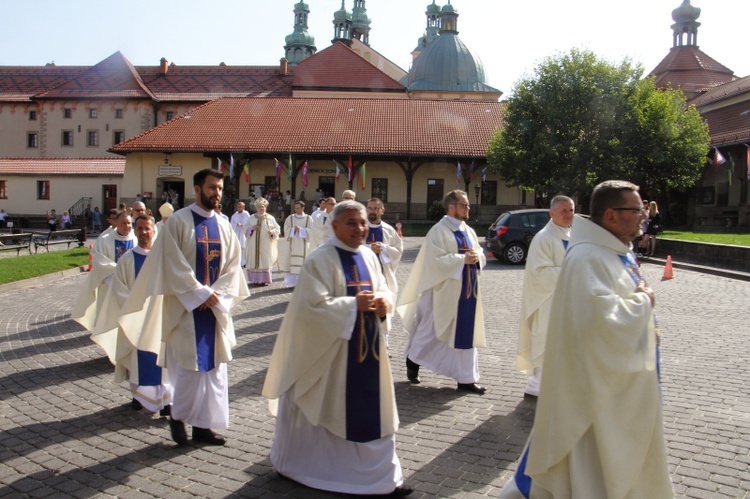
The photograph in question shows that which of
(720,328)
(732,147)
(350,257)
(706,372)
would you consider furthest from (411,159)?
(350,257)

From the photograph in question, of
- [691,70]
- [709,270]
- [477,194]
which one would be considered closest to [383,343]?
[709,270]

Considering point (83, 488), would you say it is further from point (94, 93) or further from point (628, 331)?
point (94, 93)

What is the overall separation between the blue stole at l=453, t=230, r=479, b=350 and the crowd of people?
0.02 m

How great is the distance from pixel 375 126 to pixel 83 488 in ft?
127

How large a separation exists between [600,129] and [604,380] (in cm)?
2682

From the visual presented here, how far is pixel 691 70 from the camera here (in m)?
51.0

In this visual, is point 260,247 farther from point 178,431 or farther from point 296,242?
point 178,431

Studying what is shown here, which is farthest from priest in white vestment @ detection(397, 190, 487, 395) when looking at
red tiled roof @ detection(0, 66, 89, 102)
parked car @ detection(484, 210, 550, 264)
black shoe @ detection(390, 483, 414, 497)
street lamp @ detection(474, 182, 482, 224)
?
red tiled roof @ detection(0, 66, 89, 102)

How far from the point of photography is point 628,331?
11.3 feet

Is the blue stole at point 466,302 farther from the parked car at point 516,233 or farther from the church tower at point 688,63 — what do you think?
the church tower at point 688,63

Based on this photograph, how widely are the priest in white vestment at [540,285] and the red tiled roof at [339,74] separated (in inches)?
2050

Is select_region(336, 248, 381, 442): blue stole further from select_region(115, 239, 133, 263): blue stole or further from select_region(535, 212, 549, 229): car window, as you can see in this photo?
select_region(535, 212, 549, 229): car window

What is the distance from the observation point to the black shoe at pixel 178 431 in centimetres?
537

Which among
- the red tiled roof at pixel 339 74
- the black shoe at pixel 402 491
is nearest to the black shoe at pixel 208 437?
the black shoe at pixel 402 491
